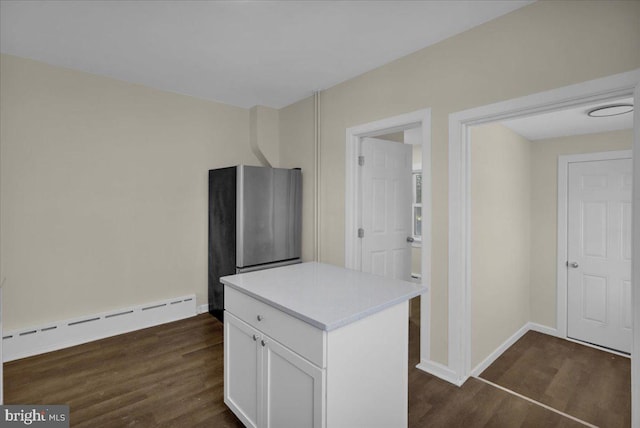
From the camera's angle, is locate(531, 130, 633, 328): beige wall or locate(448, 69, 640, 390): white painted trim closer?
locate(448, 69, 640, 390): white painted trim

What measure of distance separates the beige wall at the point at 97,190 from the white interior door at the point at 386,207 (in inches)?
70.2

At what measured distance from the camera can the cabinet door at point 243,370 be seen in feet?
5.36

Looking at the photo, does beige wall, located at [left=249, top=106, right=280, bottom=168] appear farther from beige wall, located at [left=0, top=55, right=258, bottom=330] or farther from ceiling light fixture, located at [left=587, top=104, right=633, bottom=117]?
ceiling light fixture, located at [left=587, top=104, right=633, bottom=117]

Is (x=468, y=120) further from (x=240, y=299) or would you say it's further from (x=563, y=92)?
(x=240, y=299)

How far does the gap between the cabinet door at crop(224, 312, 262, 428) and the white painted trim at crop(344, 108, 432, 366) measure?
135 cm

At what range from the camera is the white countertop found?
1342 millimetres

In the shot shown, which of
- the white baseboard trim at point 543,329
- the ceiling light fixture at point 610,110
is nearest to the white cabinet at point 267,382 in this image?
the ceiling light fixture at point 610,110

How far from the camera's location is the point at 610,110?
2.41 metres

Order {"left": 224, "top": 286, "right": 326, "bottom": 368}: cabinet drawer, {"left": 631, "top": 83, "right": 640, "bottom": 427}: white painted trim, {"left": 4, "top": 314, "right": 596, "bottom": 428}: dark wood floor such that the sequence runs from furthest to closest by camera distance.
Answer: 1. {"left": 4, "top": 314, "right": 596, "bottom": 428}: dark wood floor
2. {"left": 631, "top": 83, "right": 640, "bottom": 427}: white painted trim
3. {"left": 224, "top": 286, "right": 326, "bottom": 368}: cabinet drawer

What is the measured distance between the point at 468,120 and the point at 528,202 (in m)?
2.00

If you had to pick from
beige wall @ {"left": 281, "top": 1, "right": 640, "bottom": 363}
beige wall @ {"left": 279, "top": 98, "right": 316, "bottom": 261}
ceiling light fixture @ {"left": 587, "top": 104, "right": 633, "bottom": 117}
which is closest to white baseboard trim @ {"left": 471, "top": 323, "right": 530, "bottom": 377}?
beige wall @ {"left": 281, "top": 1, "right": 640, "bottom": 363}

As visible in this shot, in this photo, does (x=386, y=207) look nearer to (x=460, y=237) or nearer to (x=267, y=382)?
(x=460, y=237)

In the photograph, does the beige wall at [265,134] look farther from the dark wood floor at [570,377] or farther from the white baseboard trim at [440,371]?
the dark wood floor at [570,377]

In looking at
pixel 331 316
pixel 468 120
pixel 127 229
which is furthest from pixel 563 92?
pixel 127 229
